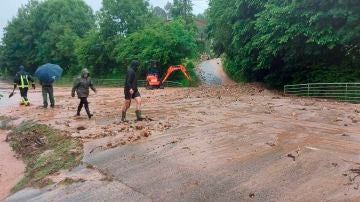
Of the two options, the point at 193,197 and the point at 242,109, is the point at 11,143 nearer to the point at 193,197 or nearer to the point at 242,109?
the point at 242,109

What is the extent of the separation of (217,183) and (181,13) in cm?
5843

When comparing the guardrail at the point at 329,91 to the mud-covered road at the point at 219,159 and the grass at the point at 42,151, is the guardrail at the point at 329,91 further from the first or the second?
the grass at the point at 42,151

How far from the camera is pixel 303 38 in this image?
2219 centimetres

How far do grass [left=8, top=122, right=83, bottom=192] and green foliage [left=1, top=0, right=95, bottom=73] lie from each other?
45.9m

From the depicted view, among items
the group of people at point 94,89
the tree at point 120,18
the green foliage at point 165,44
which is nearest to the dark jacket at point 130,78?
the group of people at point 94,89

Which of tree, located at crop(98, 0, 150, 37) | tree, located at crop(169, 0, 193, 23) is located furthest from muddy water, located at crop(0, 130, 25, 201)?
tree, located at crop(169, 0, 193, 23)

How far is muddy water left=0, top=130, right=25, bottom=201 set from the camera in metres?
9.58

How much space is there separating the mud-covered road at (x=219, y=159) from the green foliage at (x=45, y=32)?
160 ft

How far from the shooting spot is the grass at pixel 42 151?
928 centimetres

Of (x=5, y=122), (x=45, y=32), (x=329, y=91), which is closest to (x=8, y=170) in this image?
(x=5, y=122)

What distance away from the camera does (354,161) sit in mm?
7973

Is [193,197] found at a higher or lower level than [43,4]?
lower

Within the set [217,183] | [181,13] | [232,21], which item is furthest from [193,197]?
[181,13]

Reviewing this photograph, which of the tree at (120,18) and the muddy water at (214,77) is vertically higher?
the tree at (120,18)
